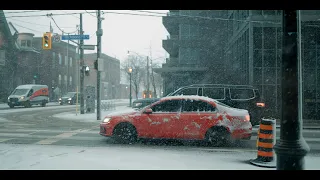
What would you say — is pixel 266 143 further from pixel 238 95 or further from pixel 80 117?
pixel 80 117

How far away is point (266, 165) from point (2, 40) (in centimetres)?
4313

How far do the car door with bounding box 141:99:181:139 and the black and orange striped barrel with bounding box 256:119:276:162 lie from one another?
2929 millimetres

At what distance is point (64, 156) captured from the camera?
7.66 meters

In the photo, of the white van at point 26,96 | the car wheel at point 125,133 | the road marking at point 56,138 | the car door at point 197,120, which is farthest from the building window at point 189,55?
the car wheel at point 125,133

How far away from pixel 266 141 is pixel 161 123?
11.1ft

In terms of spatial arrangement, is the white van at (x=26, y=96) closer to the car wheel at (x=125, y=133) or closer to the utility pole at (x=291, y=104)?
the car wheel at (x=125, y=133)

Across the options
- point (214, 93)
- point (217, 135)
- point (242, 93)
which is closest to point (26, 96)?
point (214, 93)

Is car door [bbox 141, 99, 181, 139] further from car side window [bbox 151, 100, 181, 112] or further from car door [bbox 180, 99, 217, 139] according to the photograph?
car door [bbox 180, 99, 217, 139]

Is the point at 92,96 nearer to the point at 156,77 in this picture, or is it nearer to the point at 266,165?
the point at 266,165

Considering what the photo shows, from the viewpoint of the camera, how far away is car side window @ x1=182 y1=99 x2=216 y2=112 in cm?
959

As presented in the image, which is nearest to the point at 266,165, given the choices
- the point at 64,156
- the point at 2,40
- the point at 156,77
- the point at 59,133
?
the point at 64,156

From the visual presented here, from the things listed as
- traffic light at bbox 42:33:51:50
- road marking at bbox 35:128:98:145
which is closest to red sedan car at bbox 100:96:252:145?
road marking at bbox 35:128:98:145

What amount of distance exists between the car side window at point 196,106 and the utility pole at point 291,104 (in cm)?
509

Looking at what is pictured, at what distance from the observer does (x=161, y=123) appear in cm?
957
